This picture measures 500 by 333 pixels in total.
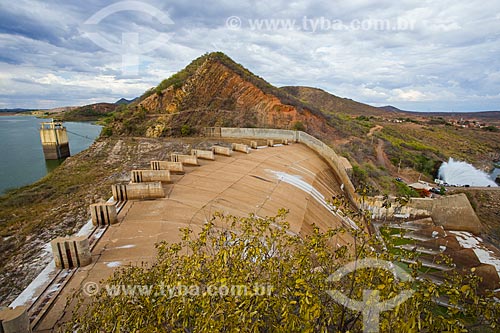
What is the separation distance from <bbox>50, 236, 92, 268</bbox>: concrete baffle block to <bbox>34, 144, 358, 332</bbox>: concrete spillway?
228 millimetres

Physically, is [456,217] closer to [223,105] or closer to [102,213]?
[102,213]

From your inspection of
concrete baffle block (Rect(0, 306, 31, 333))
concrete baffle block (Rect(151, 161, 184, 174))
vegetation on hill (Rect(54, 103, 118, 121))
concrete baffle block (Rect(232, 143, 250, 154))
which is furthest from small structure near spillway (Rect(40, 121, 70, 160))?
vegetation on hill (Rect(54, 103, 118, 121))

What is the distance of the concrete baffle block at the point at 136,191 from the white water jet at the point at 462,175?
130 feet

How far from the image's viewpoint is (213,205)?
922cm

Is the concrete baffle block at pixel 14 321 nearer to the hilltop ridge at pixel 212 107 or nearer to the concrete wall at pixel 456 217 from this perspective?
the concrete wall at pixel 456 217

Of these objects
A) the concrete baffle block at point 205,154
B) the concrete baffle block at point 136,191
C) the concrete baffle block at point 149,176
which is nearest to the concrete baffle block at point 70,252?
the concrete baffle block at point 136,191

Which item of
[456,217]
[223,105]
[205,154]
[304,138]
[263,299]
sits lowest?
[456,217]

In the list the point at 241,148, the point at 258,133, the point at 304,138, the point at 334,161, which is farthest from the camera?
the point at 258,133

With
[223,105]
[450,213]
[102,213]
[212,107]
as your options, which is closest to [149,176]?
[102,213]

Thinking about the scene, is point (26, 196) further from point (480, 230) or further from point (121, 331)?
point (480, 230)

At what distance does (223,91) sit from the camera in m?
30.2

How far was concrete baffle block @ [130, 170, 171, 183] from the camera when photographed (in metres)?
10.0

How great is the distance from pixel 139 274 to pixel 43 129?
1502 inches

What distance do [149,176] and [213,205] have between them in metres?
3.00
